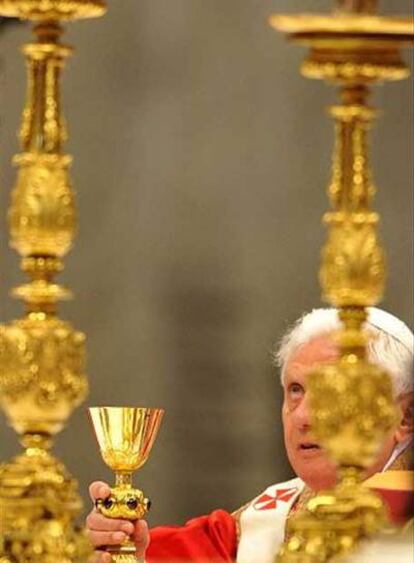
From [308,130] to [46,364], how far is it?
141 cm

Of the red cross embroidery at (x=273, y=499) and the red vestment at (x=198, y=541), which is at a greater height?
the red cross embroidery at (x=273, y=499)

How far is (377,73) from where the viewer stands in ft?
7.79

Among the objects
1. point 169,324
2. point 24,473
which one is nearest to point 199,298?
point 169,324

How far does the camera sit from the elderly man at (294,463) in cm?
351

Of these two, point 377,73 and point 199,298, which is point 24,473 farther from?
point 199,298

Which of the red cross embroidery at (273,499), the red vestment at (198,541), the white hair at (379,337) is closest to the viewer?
the white hair at (379,337)

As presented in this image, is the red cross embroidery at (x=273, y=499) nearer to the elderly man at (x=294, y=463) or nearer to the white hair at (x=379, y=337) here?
the elderly man at (x=294, y=463)

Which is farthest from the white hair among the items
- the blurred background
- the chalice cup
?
the chalice cup

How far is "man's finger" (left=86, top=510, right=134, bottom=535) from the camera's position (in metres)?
3.19

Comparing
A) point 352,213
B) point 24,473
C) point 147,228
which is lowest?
point 24,473

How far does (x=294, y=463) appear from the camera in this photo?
3627mm

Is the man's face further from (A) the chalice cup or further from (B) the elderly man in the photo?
(A) the chalice cup

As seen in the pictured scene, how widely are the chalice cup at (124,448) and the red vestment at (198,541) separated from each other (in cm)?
38

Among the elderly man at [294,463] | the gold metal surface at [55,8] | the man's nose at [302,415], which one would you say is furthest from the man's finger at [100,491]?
the gold metal surface at [55,8]
